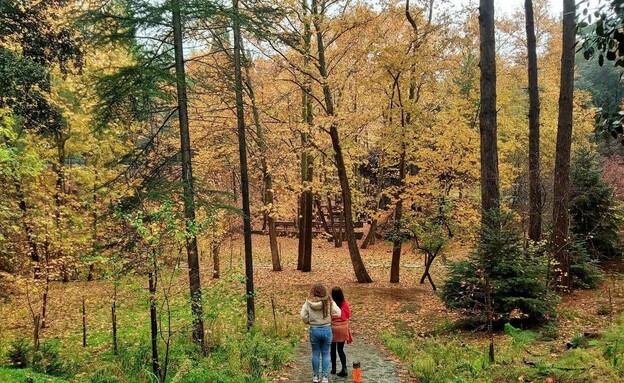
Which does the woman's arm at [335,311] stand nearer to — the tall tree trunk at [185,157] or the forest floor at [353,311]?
the forest floor at [353,311]

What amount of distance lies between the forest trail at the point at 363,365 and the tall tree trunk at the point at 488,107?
14.2 feet

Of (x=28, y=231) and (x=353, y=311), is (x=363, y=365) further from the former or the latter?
(x=28, y=231)

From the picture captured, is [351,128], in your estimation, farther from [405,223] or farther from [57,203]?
[57,203]

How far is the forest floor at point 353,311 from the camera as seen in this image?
786 cm

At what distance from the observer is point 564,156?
10.7 m

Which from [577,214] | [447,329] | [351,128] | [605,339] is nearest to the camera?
[605,339]

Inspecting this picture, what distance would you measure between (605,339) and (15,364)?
921cm

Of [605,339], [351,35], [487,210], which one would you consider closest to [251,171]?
[351,35]

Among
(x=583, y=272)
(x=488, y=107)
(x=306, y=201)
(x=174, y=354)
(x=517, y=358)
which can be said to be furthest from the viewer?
(x=306, y=201)

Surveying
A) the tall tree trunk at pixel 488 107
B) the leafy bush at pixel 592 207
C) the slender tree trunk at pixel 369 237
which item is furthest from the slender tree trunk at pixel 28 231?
the slender tree trunk at pixel 369 237

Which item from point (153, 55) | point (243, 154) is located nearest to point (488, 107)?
point (243, 154)

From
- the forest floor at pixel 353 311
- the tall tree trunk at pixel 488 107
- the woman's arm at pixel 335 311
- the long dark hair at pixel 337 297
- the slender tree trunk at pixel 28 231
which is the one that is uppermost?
the tall tree trunk at pixel 488 107

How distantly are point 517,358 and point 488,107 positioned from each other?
6.04 metres

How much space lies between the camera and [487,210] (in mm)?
10070
